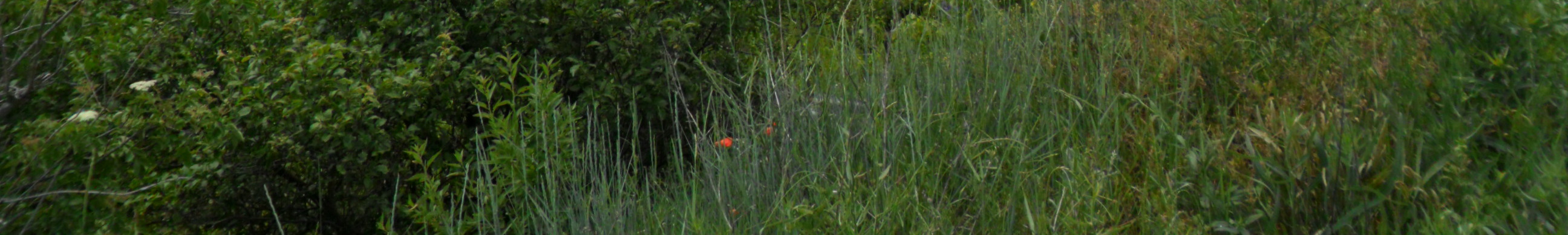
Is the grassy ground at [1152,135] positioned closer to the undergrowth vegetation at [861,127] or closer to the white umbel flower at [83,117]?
the undergrowth vegetation at [861,127]

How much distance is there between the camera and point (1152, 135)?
3312 millimetres

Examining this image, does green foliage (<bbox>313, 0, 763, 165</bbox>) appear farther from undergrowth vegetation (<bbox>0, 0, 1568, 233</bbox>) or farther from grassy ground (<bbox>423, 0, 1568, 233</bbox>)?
grassy ground (<bbox>423, 0, 1568, 233</bbox>)

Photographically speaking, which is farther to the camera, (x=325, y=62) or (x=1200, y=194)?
(x=325, y=62)

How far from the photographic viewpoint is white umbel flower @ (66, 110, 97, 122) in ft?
9.16

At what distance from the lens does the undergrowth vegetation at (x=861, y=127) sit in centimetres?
277

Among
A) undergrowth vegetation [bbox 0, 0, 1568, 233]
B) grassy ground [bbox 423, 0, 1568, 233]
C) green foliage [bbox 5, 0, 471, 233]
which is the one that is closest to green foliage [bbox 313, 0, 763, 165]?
undergrowth vegetation [bbox 0, 0, 1568, 233]

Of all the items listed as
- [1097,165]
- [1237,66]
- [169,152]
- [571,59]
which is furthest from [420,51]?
[1237,66]

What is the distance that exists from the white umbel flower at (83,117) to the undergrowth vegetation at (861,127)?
0.07ft

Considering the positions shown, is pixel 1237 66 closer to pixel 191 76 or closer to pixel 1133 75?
pixel 1133 75

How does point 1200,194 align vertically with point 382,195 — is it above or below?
above

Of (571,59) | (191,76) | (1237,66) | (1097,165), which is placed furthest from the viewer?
(571,59)

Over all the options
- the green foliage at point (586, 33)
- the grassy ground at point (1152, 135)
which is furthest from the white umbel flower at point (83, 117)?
the green foliage at point (586, 33)

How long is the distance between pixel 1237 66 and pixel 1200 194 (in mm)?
920

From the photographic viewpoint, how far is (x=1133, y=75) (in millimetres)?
3748
